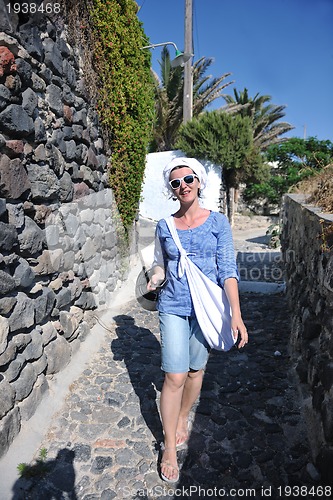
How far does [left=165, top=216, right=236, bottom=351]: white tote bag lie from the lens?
6.59 feet

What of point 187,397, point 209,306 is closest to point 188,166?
point 209,306

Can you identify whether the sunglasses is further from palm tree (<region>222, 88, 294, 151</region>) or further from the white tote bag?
palm tree (<region>222, 88, 294, 151</region>)

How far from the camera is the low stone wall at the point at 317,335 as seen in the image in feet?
6.66

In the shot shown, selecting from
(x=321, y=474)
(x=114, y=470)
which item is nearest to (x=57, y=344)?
(x=114, y=470)

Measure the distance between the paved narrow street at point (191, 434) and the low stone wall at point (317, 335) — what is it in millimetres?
157

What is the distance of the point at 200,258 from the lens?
2.06 metres

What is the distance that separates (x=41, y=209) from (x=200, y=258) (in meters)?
1.45

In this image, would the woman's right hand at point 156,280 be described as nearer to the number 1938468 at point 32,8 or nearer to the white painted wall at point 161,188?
the number 1938468 at point 32,8

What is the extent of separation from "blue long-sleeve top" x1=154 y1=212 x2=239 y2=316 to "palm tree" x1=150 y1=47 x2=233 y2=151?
1406 centimetres

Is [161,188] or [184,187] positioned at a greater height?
[184,187]

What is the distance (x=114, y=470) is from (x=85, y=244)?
2.27 meters

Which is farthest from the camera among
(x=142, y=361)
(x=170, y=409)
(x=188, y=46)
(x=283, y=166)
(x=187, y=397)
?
(x=283, y=166)

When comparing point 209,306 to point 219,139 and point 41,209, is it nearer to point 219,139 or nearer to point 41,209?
point 41,209

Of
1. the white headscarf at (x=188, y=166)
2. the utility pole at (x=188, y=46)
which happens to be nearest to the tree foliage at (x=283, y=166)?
the utility pole at (x=188, y=46)
